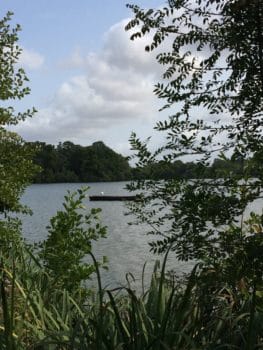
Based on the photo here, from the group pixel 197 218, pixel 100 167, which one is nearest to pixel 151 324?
pixel 197 218

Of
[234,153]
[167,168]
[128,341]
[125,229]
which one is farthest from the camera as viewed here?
[125,229]

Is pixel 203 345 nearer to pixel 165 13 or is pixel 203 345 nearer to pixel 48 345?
pixel 48 345

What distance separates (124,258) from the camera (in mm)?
19969

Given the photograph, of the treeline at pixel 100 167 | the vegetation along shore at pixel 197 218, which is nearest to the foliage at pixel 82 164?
the treeline at pixel 100 167

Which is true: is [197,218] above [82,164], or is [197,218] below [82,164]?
below

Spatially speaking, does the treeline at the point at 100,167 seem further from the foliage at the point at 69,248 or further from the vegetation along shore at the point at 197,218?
the foliage at the point at 69,248

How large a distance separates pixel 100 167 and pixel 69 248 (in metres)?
103

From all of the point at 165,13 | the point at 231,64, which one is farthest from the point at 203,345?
the point at 165,13

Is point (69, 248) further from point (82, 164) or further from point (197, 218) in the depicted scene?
point (82, 164)

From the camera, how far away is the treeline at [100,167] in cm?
347

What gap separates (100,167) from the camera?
109m

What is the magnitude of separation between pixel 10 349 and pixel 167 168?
4.78 feet

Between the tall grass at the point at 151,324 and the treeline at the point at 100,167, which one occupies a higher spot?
the treeline at the point at 100,167

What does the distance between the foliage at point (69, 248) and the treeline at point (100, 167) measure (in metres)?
1.80
